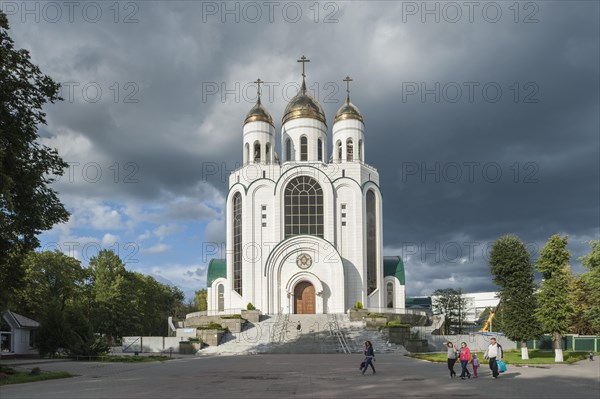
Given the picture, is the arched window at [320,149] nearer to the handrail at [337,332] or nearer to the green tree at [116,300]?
the handrail at [337,332]

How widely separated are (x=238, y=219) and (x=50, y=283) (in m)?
16.5

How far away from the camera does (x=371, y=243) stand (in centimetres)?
5594

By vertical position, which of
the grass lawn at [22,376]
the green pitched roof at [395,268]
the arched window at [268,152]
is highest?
the arched window at [268,152]

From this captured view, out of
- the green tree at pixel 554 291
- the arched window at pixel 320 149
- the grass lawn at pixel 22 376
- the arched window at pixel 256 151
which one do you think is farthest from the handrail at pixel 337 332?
the grass lawn at pixel 22 376

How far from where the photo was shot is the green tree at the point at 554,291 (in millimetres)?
31422

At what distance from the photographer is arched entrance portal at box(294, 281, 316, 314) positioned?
173ft

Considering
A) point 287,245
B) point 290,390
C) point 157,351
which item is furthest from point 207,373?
point 287,245

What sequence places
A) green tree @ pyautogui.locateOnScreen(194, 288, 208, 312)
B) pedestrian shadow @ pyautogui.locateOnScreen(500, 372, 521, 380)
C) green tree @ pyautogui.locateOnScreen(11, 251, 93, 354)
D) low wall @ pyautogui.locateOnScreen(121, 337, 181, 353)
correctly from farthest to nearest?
green tree @ pyautogui.locateOnScreen(194, 288, 208, 312), low wall @ pyautogui.locateOnScreen(121, 337, 181, 353), green tree @ pyautogui.locateOnScreen(11, 251, 93, 354), pedestrian shadow @ pyautogui.locateOnScreen(500, 372, 521, 380)

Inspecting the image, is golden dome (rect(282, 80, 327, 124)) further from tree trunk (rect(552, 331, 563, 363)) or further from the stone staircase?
tree trunk (rect(552, 331, 563, 363))

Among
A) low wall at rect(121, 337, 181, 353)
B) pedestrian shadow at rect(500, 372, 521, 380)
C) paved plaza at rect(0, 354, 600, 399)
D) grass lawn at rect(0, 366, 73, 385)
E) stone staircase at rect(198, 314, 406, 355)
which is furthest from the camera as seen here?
low wall at rect(121, 337, 181, 353)

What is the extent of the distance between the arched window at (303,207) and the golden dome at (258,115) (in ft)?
23.1

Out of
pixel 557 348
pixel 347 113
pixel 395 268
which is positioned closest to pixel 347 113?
pixel 347 113

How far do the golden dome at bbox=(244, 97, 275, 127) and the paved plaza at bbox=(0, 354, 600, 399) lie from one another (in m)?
36.9

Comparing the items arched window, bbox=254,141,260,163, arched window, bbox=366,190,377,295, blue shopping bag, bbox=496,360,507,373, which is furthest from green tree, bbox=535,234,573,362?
arched window, bbox=254,141,260,163
